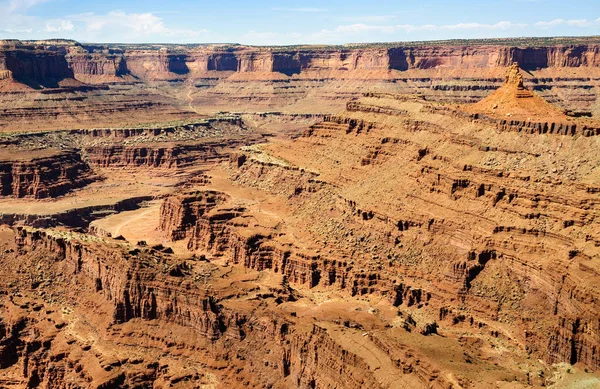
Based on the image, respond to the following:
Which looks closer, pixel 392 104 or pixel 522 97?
pixel 522 97

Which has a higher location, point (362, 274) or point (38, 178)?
point (362, 274)

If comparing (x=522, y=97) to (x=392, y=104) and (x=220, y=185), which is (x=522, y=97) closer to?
(x=392, y=104)

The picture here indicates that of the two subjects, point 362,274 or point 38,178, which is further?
point 38,178

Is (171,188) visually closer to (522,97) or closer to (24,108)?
(24,108)

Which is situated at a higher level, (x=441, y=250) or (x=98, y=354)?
(x=441, y=250)

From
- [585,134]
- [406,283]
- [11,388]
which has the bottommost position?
[11,388]

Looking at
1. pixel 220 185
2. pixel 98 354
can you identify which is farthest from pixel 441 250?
pixel 220 185

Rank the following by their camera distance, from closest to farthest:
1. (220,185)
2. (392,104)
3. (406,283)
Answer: (406,283), (392,104), (220,185)

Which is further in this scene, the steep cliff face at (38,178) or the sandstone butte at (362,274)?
the steep cliff face at (38,178)

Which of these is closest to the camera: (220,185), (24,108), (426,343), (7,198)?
(426,343)

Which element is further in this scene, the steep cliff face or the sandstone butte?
the steep cliff face
